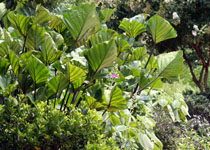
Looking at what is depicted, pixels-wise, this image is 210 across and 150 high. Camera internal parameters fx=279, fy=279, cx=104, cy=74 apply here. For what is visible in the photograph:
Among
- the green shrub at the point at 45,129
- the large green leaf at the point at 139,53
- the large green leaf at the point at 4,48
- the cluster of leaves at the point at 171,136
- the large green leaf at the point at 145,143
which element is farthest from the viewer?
the cluster of leaves at the point at 171,136

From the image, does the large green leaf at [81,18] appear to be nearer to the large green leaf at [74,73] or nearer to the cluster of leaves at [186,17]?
the large green leaf at [74,73]

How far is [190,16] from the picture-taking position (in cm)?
874

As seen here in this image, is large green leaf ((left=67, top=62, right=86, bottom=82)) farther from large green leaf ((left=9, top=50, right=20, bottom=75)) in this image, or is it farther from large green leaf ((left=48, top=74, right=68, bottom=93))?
large green leaf ((left=9, top=50, right=20, bottom=75))

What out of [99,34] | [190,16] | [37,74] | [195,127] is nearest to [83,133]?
[37,74]

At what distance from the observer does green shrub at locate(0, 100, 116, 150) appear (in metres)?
1.00

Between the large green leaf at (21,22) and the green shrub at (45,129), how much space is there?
383 millimetres

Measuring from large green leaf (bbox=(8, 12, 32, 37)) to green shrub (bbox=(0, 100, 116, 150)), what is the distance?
383 mm

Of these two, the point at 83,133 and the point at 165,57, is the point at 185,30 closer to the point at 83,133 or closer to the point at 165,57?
the point at 165,57

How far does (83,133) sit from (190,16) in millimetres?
→ 8460

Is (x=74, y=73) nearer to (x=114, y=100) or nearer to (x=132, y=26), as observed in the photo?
(x=114, y=100)

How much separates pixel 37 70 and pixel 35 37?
235mm

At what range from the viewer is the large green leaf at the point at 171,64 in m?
1.36

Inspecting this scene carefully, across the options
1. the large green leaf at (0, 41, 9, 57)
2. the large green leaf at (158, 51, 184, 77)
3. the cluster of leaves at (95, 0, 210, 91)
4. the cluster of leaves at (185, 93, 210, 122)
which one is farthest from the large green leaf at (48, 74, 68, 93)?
the cluster of leaves at (95, 0, 210, 91)

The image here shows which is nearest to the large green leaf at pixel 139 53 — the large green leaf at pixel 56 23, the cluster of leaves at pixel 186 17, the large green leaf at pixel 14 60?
the large green leaf at pixel 56 23
